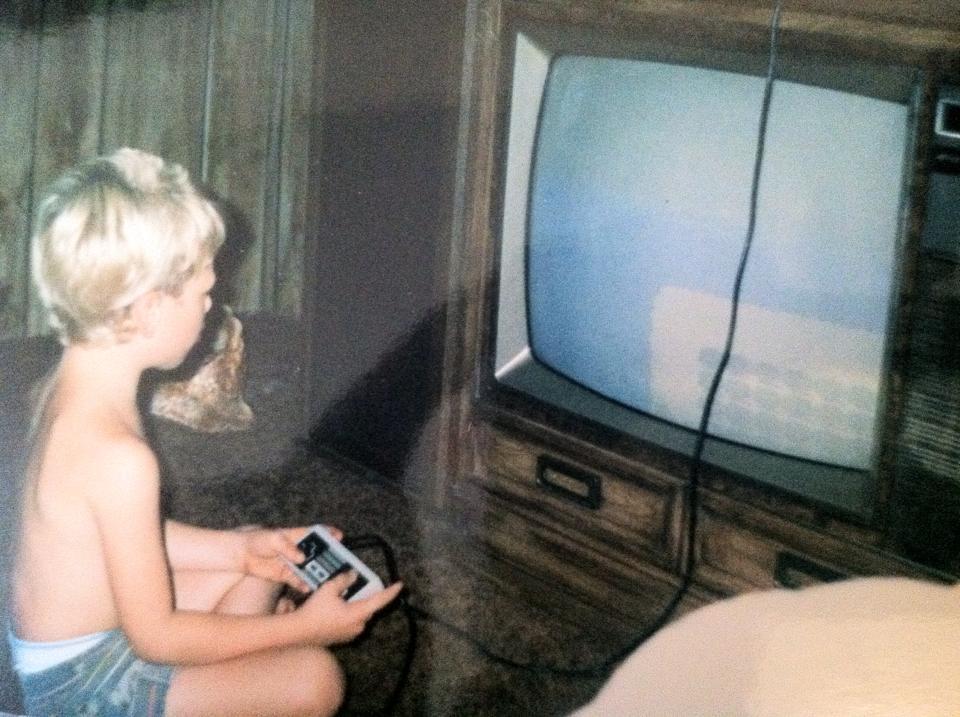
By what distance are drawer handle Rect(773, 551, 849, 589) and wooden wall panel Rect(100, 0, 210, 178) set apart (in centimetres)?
107

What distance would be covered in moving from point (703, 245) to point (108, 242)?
466 millimetres

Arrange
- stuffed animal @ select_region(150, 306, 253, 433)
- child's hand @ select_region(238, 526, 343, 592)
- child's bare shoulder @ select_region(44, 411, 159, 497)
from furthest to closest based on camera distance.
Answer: stuffed animal @ select_region(150, 306, 253, 433) → child's hand @ select_region(238, 526, 343, 592) → child's bare shoulder @ select_region(44, 411, 159, 497)

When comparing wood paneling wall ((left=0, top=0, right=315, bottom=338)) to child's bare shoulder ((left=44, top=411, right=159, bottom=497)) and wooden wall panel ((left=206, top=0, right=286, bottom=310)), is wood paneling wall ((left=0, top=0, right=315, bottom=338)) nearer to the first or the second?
wooden wall panel ((left=206, top=0, right=286, bottom=310))

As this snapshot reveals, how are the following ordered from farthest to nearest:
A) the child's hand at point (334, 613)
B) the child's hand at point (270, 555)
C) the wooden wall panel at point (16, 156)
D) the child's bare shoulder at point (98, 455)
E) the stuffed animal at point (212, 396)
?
1. the stuffed animal at point (212, 396)
2. the wooden wall panel at point (16, 156)
3. the child's hand at point (270, 555)
4. the child's hand at point (334, 613)
5. the child's bare shoulder at point (98, 455)

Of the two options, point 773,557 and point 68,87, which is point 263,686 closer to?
point 773,557

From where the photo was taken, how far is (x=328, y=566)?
0.87 meters

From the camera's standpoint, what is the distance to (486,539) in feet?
3.44

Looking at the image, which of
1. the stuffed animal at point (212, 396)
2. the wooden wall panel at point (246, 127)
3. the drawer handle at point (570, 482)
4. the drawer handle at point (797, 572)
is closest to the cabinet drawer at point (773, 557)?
the drawer handle at point (797, 572)

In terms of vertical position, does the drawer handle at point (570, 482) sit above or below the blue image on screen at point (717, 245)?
below

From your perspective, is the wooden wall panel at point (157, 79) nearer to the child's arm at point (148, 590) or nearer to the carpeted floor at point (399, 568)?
the carpeted floor at point (399, 568)

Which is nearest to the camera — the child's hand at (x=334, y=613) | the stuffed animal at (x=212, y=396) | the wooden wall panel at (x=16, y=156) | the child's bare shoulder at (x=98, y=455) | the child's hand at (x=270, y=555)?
the child's bare shoulder at (x=98, y=455)

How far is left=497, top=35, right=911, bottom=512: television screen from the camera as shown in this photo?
71cm

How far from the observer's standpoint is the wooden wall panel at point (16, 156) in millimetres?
1296

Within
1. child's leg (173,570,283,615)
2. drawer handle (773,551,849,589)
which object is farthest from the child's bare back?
drawer handle (773,551,849,589)
